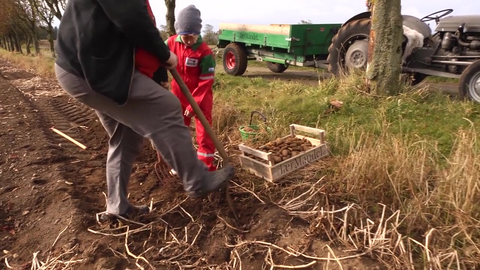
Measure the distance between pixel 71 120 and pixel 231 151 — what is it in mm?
3385

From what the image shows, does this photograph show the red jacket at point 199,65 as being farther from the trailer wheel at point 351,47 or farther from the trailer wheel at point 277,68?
the trailer wheel at point 277,68

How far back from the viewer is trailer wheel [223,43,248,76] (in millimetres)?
10867

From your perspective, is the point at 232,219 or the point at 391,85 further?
the point at 391,85

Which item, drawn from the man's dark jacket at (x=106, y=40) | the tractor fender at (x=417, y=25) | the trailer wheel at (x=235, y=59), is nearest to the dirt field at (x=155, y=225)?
the man's dark jacket at (x=106, y=40)

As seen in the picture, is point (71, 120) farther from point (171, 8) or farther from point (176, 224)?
point (176, 224)

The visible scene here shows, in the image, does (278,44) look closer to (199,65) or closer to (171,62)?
(199,65)

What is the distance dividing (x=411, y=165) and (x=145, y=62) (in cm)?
A: 207

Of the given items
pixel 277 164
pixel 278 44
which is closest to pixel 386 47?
pixel 277 164

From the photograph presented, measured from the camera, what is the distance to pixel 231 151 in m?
4.20

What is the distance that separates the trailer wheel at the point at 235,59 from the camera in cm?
1087

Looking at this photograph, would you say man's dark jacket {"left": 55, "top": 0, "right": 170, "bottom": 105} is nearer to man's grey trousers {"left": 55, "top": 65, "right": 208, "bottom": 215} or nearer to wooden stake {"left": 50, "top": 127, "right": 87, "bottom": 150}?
man's grey trousers {"left": 55, "top": 65, "right": 208, "bottom": 215}

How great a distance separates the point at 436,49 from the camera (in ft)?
20.4

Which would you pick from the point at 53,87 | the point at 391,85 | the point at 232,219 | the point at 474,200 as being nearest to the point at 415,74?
the point at 391,85

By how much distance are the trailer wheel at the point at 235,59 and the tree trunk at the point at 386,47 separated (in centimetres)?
576
